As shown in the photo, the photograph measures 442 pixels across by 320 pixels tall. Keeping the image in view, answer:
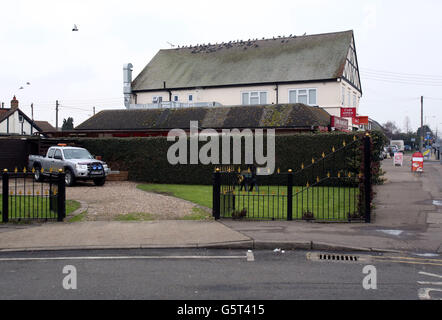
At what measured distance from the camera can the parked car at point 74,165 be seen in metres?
21.4

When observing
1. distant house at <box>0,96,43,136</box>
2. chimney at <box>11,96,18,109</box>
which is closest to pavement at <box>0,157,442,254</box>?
distant house at <box>0,96,43,136</box>

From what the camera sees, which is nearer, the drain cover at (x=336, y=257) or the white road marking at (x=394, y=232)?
the drain cover at (x=336, y=257)

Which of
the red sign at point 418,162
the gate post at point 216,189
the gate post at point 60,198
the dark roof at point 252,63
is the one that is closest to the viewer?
the gate post at point 60,198

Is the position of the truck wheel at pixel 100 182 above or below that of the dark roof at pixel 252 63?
below

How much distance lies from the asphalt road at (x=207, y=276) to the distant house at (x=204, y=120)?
1794 cm

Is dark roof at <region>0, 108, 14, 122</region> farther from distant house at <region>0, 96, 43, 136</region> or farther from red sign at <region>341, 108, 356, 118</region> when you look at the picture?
red sign at <region>341, 108, 356, 118</region>

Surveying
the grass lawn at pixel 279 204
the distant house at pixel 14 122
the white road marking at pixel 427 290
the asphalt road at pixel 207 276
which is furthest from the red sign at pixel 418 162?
the distant house at pixel 14 122

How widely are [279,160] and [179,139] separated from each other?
530 centimetres

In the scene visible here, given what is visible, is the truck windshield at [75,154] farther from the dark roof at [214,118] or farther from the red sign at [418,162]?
the red sign at [418,162]

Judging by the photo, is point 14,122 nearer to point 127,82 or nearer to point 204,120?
point 127,82

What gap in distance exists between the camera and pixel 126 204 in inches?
592

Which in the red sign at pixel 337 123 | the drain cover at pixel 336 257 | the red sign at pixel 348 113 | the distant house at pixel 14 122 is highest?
the distant house at pixel 14 122
